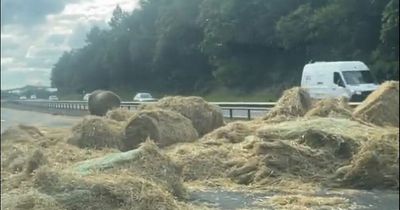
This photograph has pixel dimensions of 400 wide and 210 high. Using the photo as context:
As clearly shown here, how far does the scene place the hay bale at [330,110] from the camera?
18.1 metres

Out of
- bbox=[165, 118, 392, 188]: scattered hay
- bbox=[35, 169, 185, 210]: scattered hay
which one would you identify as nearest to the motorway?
bbox=[165, 118, 392, 188]: scattered hay

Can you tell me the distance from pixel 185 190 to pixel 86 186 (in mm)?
3032

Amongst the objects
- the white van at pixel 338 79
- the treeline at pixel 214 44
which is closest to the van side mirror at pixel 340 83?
the white van at pixel 338 79

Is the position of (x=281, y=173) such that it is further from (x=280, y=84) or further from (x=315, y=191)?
(x=280, y=84)

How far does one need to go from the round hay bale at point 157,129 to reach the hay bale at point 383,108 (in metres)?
4.07

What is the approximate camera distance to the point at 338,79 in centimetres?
3256

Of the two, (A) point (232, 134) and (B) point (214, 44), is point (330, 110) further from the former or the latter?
(B) point (214, 44)

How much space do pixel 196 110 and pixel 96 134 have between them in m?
3.05

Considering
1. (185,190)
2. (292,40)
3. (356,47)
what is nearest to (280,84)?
(292,40)

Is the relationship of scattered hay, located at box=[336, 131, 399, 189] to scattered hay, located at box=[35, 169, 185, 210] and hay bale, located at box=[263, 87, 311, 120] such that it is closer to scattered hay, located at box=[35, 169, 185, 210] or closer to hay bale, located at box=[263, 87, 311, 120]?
scattered hay, located at box=[35, 169, 185, 210]

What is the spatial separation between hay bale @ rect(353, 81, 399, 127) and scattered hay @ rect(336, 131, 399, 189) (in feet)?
16.6

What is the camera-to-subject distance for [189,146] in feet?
53.4

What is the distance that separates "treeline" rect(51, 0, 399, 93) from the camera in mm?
15477

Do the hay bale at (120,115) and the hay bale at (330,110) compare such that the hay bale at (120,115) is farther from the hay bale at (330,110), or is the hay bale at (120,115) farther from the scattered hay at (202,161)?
the scattered hay at (202,161)
